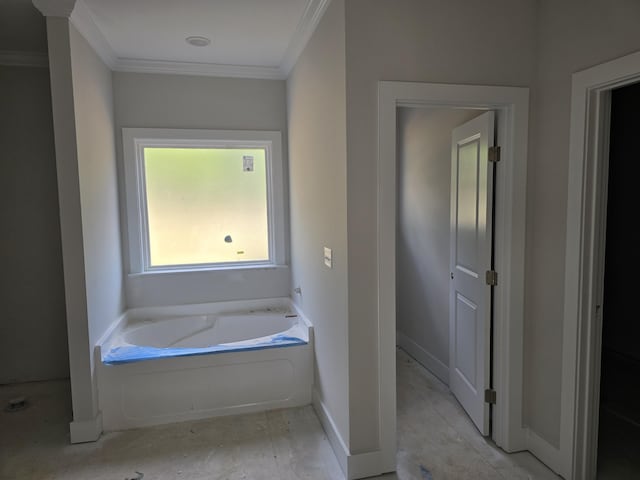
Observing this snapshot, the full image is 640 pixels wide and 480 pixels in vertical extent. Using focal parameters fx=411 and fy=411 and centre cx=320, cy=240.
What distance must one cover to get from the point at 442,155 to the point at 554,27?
121 cm

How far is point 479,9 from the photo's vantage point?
2.19 m

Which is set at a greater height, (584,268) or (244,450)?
(584,268)

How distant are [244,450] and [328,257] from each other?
1300 mm

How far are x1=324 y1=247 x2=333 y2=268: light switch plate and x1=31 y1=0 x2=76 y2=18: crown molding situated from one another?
80.6 inches

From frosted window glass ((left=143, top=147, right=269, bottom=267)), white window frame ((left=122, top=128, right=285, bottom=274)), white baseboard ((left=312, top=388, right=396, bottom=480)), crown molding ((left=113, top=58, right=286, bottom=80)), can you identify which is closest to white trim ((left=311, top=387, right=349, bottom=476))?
white baseboard ((left=312, top=388, right=396, bottom=480))

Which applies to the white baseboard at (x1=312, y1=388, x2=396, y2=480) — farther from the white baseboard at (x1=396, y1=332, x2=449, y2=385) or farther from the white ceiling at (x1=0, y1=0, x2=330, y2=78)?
the white ceiling at (x1=0, y1=0, x2=330, y2=78)

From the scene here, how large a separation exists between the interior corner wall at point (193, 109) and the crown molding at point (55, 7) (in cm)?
105

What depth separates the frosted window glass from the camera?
3.73 meters

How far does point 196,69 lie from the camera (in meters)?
3.54

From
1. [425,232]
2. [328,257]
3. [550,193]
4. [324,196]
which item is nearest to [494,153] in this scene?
[550,193]

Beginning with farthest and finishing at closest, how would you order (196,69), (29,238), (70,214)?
1. (196,69)
2. (29,238)
3. (70,214)

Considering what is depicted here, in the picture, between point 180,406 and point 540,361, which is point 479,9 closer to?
point 540,361

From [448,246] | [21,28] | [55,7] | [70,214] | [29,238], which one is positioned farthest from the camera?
[29,238]

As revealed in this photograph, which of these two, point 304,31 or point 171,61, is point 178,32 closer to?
point 171,61
